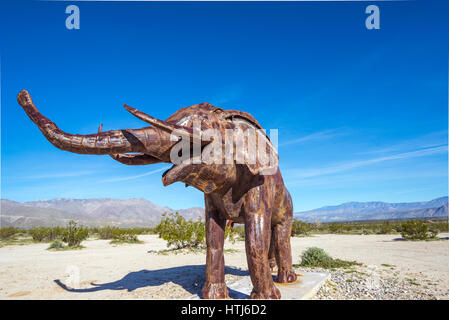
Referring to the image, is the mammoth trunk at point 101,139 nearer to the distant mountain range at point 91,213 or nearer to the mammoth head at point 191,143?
the mammoth head at point 191,143

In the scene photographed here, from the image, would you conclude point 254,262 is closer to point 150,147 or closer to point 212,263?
point 212,263

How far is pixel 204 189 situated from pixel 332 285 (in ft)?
13.1

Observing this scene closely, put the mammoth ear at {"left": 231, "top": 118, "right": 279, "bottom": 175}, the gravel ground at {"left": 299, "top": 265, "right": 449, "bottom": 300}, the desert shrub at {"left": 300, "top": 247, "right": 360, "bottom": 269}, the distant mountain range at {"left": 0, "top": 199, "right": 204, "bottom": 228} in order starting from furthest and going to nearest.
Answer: the distant mountain range at {"left": 0, "top": 199, "right": 204, "bottom": 228}, the desert shrub at {"left": 300, "top": 247, "right": 360, "bottom": 269}, the gravel ground at {"left": 299, "top": 265, "right": 449, "bottom": 300}, the mammoth ear at {"left": 231, "top": 118, "right": 279, "bottom": 175}

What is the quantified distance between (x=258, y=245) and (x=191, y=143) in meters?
1.77

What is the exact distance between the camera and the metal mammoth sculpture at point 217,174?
8.65 feet

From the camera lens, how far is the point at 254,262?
12.5 feet

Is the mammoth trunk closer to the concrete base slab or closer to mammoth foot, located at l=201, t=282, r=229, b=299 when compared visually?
mammoth foot, located at l=201, t=282, r=229, b=299

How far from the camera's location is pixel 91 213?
160375mm

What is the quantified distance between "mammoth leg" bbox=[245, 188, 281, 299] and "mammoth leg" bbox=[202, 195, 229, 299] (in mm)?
666

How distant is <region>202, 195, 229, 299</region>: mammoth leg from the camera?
4.34 meters

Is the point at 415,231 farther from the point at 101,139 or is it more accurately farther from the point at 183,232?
the point at 101,139

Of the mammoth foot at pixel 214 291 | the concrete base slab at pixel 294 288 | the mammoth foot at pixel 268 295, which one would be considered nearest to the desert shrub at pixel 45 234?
the concrete base slab at pixel 294 288

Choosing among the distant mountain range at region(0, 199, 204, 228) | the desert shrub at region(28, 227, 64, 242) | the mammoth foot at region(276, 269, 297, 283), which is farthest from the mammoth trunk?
the distant mountain range at region(0, 199, 204, 228)

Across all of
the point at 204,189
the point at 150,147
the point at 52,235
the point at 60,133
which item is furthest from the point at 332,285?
the point at 52,235
